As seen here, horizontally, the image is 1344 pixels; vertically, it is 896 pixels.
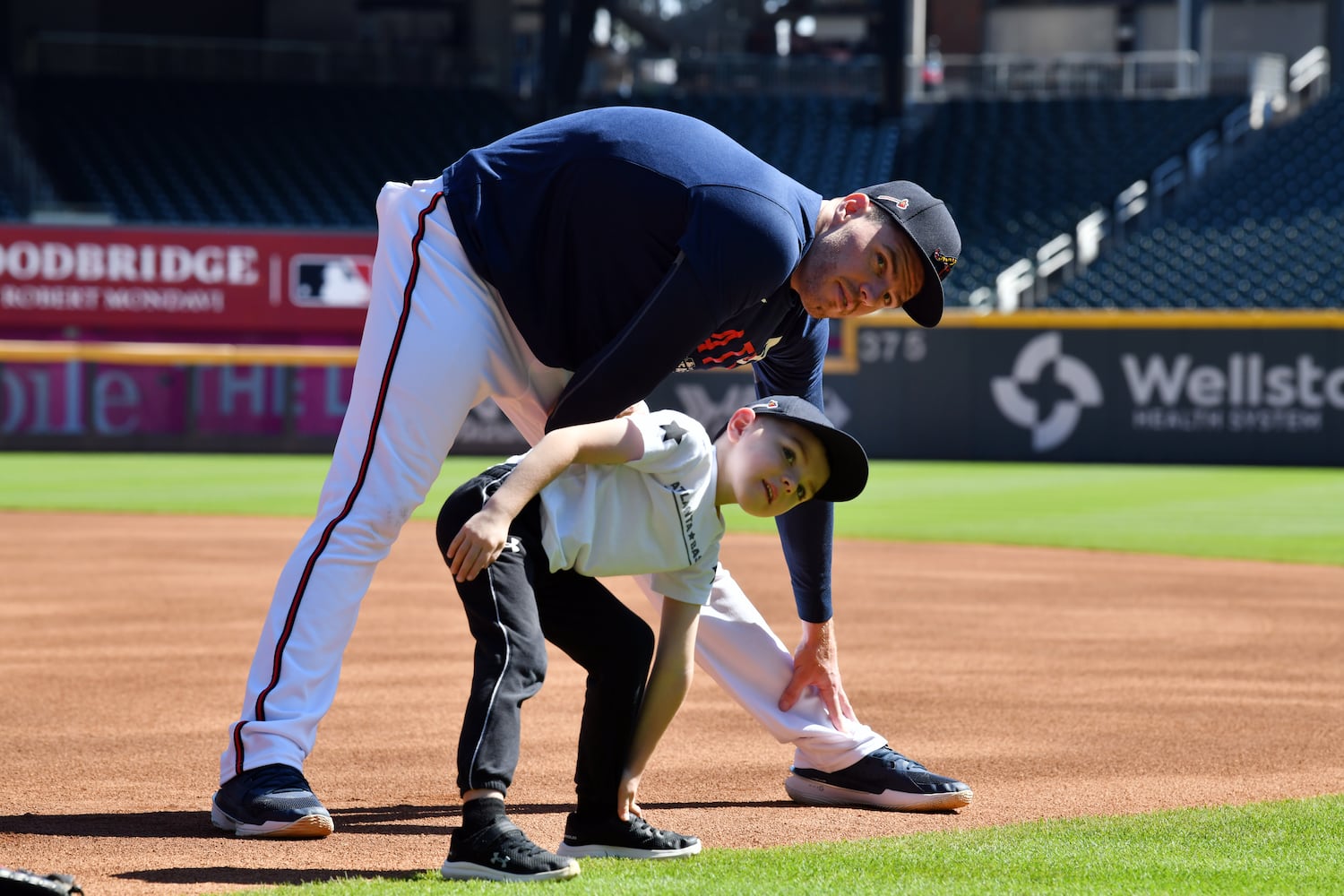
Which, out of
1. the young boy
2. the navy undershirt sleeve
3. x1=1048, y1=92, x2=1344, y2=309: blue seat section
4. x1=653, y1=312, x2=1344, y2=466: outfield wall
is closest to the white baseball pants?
the young boy

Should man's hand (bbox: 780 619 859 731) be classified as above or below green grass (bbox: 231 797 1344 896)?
above

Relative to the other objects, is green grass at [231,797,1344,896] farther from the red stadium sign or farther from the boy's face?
the red stadium sign

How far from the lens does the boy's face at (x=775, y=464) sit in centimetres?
301

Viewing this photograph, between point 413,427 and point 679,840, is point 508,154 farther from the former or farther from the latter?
point 679,840

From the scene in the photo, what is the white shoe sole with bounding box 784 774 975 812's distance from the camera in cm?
354

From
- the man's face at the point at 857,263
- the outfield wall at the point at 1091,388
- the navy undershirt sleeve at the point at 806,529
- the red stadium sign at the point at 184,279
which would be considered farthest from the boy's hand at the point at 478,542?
the red stadium sign at the point at 184,279

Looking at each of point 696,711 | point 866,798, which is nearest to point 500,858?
point 866,798

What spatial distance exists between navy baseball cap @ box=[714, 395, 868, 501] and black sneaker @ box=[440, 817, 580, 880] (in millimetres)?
845

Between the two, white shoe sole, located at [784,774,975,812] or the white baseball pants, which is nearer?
the white baseball pants

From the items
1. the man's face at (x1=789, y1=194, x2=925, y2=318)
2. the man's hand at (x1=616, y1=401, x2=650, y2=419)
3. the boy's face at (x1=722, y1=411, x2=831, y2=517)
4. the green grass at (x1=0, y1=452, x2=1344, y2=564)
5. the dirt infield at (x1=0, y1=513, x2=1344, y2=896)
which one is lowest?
the green grass at (x1=0, y1=452, x2=1344, y2=564)

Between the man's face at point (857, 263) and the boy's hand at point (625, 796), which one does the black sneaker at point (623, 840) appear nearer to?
the boy's hand at point (625, 796)

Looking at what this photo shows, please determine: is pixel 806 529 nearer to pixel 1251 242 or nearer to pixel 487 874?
pixel 487 874

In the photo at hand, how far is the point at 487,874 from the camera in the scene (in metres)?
2.79

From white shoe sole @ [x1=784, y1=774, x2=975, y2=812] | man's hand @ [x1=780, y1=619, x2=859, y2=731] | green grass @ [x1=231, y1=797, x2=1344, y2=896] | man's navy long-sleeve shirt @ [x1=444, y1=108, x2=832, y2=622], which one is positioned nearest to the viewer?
green grass @ [x1=231, y1=797, x2=1344, y2=896]
